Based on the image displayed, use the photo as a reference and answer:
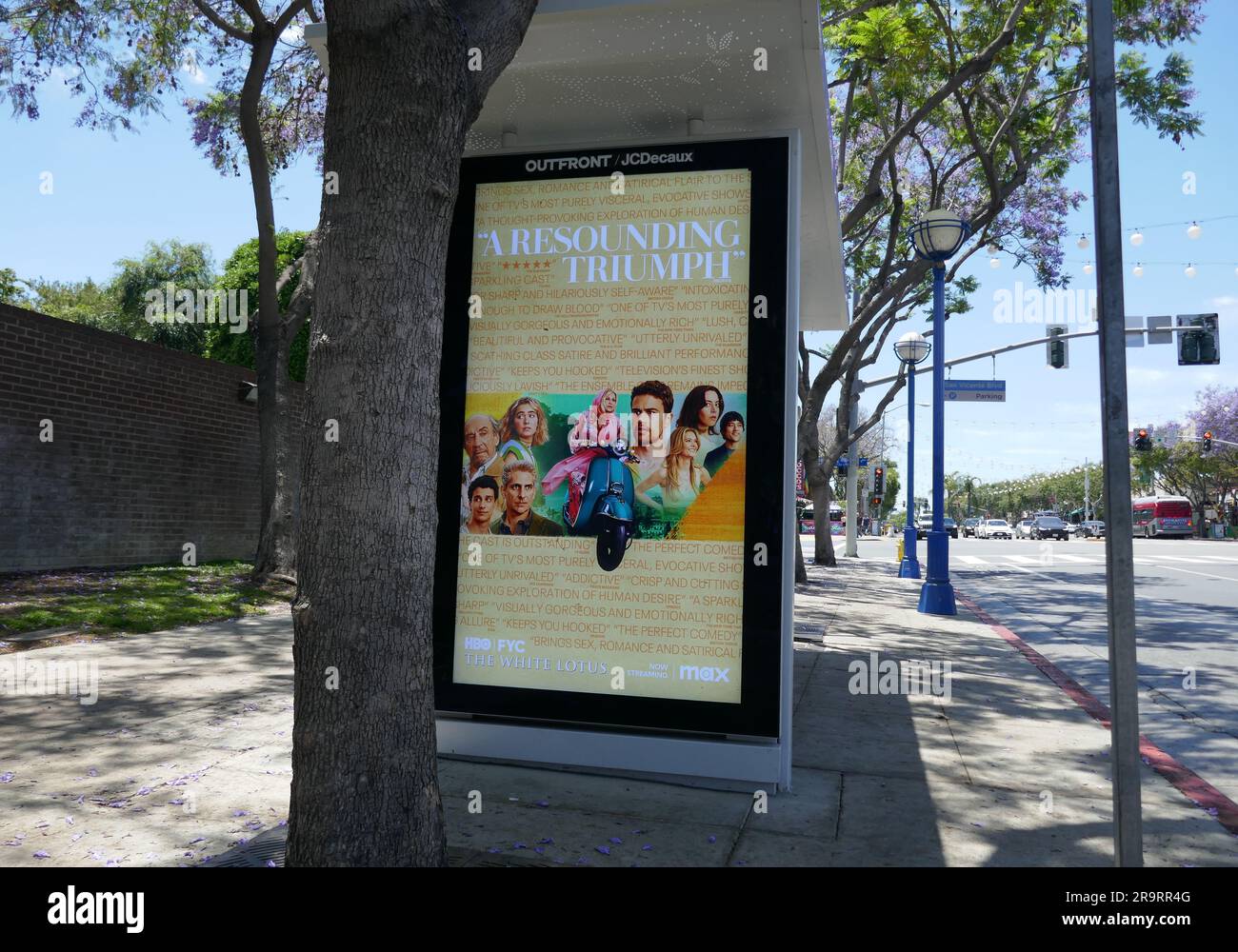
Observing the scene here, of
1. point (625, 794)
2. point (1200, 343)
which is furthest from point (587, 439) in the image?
point (1200, 343)

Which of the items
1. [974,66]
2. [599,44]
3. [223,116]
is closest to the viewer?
[599,44]

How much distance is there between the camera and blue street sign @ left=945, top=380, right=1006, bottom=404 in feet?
61.4

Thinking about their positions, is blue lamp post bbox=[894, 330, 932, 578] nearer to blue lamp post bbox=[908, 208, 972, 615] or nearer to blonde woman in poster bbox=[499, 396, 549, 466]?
blue lamp post bbox=[908, 208, 972, 615]

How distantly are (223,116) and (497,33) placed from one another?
1288 cm

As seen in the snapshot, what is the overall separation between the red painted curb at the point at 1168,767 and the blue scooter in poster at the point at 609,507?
9.37 feet

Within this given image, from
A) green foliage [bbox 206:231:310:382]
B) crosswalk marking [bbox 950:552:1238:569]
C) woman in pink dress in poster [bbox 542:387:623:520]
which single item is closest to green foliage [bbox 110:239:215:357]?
green foliage [bbox 206:231:310:382]

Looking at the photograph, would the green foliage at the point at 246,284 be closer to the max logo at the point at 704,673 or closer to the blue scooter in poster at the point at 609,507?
the blue scooter in poster at the point at 609,507

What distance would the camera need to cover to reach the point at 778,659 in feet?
15.4

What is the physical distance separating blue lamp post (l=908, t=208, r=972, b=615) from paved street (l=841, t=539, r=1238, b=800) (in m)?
1.03

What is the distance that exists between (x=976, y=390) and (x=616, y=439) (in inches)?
618

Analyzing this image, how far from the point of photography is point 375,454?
291 cm

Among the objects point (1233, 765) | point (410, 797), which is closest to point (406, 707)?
point (410, 797)

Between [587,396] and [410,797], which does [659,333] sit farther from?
[410,797]

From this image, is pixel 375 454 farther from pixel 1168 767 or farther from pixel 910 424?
pixel 910 424
